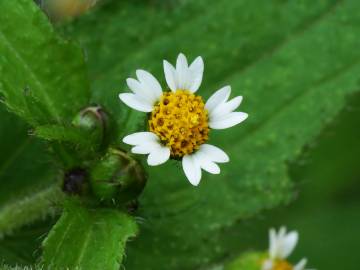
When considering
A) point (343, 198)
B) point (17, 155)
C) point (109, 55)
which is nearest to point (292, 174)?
point (343, 198)

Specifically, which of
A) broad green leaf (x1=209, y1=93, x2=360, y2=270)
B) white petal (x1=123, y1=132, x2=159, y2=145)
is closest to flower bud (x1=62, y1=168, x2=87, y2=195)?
white petal (x1=123, y1=132, x2=159, y2=145)

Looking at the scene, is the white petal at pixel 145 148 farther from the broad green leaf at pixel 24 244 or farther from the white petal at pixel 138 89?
the broad green leaf at pixel 24 244

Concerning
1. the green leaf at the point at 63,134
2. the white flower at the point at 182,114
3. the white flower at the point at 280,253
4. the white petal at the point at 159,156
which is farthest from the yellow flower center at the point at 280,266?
the green leaf at the point at 63,134

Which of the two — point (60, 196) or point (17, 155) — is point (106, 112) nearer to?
point (60, 196)

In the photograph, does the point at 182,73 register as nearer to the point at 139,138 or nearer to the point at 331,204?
the point at 139,138

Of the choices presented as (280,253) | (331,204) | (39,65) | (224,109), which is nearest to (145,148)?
(224,109)
